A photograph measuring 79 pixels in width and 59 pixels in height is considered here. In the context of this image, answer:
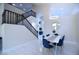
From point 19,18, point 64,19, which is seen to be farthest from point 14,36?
point 64,19

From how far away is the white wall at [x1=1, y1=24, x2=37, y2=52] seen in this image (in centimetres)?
224

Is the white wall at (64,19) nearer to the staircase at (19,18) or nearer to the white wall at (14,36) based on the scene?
the staircase at (19,18)

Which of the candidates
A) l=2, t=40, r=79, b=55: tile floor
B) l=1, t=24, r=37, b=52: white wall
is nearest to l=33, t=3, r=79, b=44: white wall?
l=2, t=40, r=79, b=55: tile floor

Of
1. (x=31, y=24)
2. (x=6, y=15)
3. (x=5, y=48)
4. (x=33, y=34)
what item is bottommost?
(x=5, y=48)

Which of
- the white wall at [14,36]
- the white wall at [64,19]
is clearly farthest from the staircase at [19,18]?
the white wall at [64,19]

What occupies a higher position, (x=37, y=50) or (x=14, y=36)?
(x=14, y=36)

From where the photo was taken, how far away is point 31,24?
2.30 metres

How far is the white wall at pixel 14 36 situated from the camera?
224 centimetres

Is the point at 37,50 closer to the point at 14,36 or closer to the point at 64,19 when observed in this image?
the point at 14,36

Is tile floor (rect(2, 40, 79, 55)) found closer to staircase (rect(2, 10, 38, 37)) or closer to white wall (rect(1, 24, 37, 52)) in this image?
white wall (rect(1, 24, 37, 52))

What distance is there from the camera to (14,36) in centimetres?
228

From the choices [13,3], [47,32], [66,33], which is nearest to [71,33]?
[66,33]

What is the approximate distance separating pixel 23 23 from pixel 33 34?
285mm
